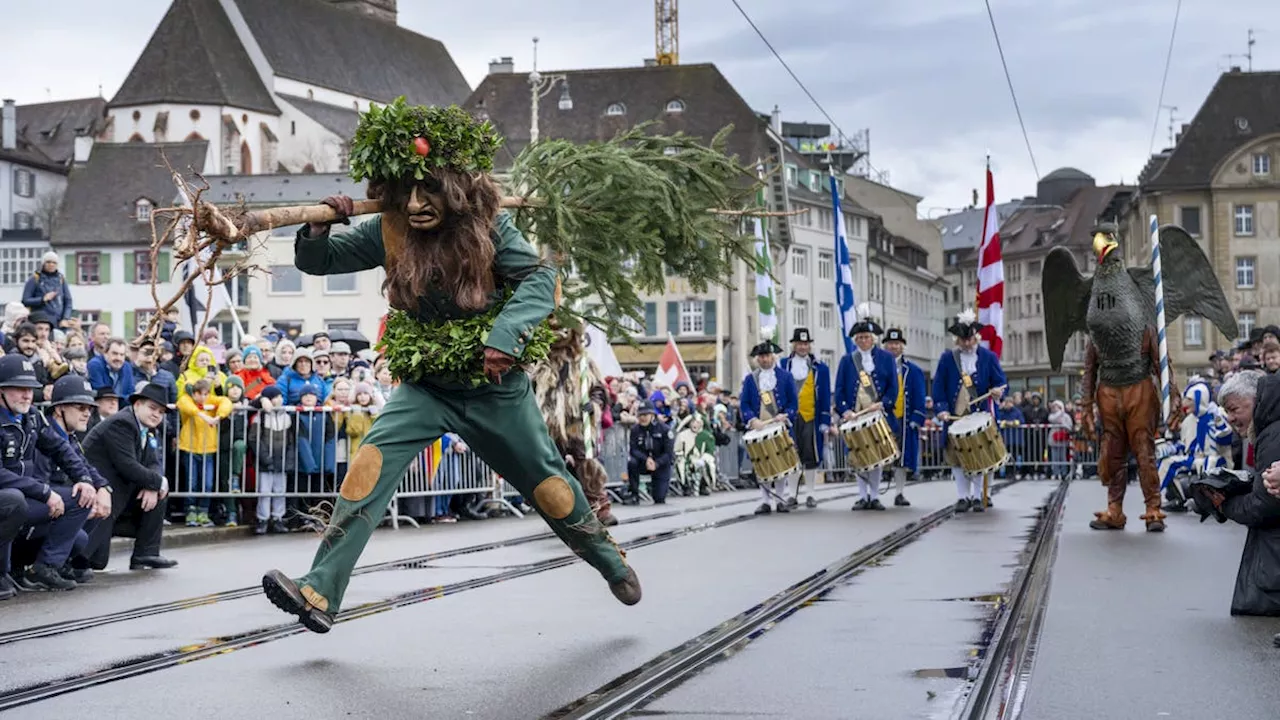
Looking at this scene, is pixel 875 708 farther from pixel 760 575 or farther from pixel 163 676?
pixel 760 575

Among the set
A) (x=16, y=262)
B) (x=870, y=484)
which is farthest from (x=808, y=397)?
(x=16, y=262)

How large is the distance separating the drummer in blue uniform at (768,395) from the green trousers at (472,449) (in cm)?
1149

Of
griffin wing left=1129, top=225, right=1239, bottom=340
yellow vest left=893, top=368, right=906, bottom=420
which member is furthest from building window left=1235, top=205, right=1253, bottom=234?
griffin wing left=1129, top=225, right=1239, bottom=340

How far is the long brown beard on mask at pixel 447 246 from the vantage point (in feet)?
27.6

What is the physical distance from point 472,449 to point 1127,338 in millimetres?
8697

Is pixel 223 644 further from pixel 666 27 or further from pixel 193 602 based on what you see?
pixel 666 27

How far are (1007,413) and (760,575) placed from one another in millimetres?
27402

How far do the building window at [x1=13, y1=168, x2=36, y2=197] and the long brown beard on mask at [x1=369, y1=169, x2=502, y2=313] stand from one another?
11459cm

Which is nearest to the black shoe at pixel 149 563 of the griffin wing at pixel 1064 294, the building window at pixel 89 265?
the griffin wing at pixel 1064 294

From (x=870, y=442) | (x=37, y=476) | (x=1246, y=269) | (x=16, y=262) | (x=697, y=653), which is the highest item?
(x=16, y=262)

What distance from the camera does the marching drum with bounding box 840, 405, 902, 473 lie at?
20.0 meters

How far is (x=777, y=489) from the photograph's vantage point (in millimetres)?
20078

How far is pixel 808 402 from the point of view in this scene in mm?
20984

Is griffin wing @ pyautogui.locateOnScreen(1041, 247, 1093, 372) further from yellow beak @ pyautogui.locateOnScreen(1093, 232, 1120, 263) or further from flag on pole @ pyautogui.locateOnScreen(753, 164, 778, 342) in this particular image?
flag on pole @ pyautogui.locateOnScreen(753, 164, 778, 342)
